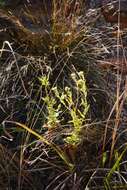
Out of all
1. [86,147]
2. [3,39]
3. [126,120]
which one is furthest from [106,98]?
[3,39]

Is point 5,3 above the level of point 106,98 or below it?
above

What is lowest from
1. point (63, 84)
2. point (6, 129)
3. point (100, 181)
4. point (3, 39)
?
point (100, 181)

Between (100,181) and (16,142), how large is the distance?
50 centimetres

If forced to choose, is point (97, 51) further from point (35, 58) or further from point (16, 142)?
point (16, 142)

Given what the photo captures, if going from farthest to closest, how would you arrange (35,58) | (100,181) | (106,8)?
(106,8)
(35,58)
(100,181)

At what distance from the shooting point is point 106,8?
3.55 meters

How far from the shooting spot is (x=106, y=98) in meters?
2.80

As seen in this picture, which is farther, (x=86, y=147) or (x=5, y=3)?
(x=5, y=3)

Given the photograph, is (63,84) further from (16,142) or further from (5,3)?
(5,3)

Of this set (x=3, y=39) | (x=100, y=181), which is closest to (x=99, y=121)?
(x=100, y=181)

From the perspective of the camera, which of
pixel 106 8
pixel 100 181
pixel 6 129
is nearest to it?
pixel 100 181


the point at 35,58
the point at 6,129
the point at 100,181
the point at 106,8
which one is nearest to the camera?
the point at 100,181

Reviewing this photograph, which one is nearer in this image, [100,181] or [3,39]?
[100,181]

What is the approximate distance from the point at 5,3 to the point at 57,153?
1.58 m
